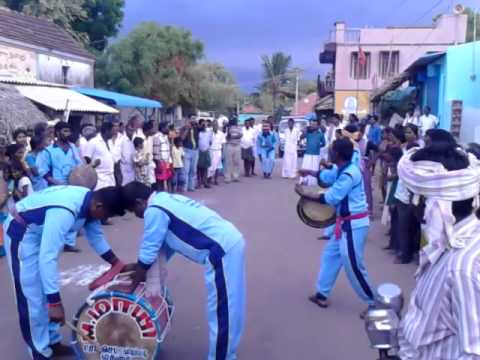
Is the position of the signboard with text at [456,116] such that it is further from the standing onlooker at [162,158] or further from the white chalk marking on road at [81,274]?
the white chalk marking on road at [81,274]

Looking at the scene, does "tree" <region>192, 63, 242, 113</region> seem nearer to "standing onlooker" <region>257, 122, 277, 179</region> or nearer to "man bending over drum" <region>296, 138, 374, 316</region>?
"standing onlooker" <region>257, 122, 277, 179</region>

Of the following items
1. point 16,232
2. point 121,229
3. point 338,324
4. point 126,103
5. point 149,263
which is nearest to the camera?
point 149,263

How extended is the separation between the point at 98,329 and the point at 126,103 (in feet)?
66.4

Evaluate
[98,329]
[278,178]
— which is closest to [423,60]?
[278,178]

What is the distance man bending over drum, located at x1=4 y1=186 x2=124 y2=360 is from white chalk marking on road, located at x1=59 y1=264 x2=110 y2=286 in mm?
2464

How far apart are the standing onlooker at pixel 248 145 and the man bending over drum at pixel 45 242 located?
15.5m

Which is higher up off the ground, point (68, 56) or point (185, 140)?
point (68, 56)

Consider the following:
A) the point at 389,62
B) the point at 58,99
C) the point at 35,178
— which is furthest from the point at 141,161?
the point at 389,62

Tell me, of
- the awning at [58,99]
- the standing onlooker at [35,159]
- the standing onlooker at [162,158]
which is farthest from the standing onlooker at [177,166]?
the standing onlooker at [35,159]

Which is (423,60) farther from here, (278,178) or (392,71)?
(392,71)

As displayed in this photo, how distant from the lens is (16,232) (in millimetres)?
4832

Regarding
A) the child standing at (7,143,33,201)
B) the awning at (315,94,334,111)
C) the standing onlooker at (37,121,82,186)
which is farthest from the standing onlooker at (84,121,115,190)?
the awning at (315,94,334,111)

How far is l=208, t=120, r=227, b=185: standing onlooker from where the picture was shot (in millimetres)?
18156

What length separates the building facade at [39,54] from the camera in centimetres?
2048
